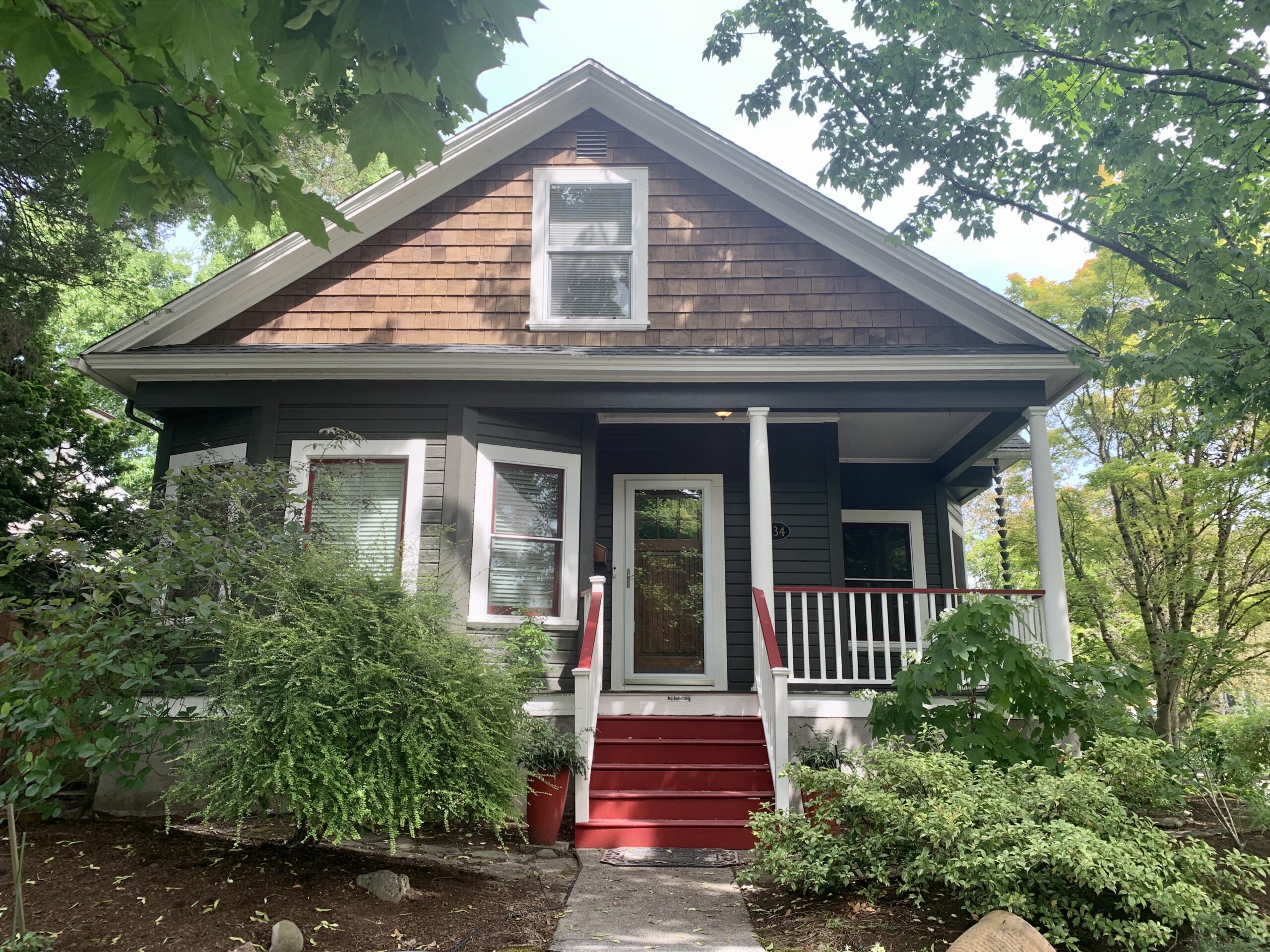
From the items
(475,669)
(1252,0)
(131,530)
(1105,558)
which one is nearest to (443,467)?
(131,530)

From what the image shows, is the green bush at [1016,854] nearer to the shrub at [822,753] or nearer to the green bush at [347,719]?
the shrub at [822,753]

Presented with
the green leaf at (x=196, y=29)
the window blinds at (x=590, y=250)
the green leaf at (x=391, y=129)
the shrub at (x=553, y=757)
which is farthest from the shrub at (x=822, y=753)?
the green leaf at (x=196, y=29)

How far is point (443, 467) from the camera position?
7.48m

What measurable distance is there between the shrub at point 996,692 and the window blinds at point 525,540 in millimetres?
3116

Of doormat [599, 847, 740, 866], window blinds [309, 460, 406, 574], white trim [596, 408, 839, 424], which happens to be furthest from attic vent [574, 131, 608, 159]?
doormat [599, 847, 740, 866]

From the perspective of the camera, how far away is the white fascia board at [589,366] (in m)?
7.33

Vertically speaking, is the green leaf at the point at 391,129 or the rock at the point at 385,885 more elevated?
the green leaf at the point at 391,129

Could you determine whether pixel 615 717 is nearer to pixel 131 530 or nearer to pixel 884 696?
pixel 884 696

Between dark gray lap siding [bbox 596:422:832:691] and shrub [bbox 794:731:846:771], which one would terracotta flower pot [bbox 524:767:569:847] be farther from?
dark gray lap siding [bbox 596:422:832:691]

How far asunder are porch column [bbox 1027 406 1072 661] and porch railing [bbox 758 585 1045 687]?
0.12 metres

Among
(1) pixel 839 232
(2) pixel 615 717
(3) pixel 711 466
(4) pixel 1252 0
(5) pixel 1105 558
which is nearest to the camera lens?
(4) pixel 1252 0

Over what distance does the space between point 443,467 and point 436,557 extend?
0.78 meters

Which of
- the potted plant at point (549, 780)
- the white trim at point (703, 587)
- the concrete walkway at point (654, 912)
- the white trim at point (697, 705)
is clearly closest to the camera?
the concrete walkway at point (654, 912)

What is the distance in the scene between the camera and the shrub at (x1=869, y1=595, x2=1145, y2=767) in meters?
5.44
